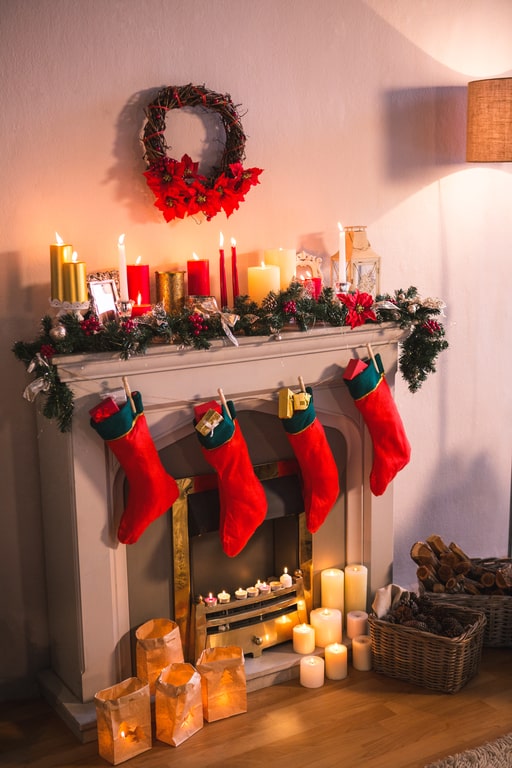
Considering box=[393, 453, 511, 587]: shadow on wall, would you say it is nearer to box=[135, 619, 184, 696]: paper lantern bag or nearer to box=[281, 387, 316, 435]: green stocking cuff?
box=[281, 387, 316, 435]: green stocking cuff

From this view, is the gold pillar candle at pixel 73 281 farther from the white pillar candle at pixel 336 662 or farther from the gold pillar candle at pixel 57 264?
the white pillar candle at pixel 336 662

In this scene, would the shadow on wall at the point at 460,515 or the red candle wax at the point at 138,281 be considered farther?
the shadow on wall at the point at 460,515

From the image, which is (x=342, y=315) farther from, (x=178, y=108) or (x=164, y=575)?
(x=164, y=575)

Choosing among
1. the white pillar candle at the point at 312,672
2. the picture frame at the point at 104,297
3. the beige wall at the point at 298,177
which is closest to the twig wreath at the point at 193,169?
the beige wall at the point at 298,177

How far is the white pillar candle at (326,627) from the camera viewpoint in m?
3.00

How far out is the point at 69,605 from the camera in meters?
2.66

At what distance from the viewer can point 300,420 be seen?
2.77 m

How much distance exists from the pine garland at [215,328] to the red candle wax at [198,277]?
111 mm

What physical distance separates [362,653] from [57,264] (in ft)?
5.22

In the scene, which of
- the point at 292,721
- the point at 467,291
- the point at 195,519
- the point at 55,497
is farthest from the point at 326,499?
the point at 467,291

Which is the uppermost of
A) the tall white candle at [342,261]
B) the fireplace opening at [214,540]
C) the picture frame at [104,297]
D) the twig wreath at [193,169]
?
the twig wreath at [193,169]

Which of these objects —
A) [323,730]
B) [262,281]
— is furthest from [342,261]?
[323,730]

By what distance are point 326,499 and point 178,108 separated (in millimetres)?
1303

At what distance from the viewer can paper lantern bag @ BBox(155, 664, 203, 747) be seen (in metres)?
2.55
